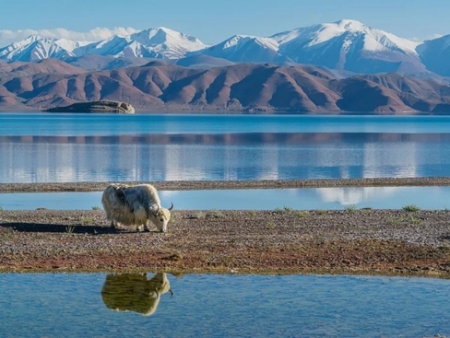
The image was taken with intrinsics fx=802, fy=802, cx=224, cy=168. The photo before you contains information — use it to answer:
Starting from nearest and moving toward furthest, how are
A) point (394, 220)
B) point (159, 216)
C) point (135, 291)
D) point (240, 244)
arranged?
1. point (135, 291)
2. point (240, 244)
3. point (159, 216)
4. point (394, 220)

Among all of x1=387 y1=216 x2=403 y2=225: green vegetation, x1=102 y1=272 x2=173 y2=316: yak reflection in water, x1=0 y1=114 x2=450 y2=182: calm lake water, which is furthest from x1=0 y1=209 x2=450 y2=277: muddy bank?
x1=0 y1=114 x2=450 y2=182: calm lake water

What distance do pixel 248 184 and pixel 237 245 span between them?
2634 cm

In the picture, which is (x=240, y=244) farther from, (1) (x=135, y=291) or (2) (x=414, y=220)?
(2) (x=414, y=220)

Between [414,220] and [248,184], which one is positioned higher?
[414,220]

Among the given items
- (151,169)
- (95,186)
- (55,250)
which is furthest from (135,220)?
(151,169)

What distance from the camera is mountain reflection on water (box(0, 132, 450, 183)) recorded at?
5394 cm

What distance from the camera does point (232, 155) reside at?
74.8 metres

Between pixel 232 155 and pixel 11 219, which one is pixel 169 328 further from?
pixel 232 155

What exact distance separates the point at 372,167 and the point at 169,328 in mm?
51220

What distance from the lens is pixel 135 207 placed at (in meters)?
22.0

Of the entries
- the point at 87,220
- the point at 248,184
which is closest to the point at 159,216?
the point at 87,220

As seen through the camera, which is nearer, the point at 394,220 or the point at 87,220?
the point at 87,220

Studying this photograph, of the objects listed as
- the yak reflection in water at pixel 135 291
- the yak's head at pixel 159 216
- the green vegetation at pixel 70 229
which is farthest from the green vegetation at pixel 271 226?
Answer: the yak reflection in water at pixel 135 291

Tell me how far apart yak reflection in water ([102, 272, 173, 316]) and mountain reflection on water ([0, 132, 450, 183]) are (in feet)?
108
